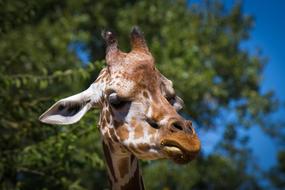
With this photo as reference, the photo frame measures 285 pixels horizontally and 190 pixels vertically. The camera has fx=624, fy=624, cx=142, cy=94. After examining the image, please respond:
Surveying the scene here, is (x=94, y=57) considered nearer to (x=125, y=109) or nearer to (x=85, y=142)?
(x=85, y=142)

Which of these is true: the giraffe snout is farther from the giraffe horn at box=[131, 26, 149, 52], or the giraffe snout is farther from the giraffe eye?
the giraffe horn at box=[131, 26, 149, 52]

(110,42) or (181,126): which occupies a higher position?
(110,42)

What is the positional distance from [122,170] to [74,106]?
1.73 feet

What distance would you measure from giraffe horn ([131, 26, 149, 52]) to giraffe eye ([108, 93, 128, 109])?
18.1 inches

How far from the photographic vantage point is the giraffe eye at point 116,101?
3818 mm

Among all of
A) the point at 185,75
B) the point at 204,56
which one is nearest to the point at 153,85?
the point at 185,75

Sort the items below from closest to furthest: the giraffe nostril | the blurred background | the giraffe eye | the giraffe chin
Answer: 1. the giraffe chin
2. the giraffe nostril
3. the giraffe eye
4. the blurred background

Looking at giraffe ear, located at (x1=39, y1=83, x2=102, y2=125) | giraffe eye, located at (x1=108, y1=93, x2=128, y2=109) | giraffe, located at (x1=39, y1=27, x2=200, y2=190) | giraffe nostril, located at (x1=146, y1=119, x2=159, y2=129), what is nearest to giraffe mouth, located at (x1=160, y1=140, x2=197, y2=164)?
giraffe, located at (x1=39, y1=27, x2=200, y2=190)

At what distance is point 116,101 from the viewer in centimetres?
383

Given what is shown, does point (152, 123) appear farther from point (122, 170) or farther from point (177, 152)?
point (122, 170)

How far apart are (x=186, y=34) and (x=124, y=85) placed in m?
12.5

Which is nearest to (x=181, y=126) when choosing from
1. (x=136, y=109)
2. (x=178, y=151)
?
(x=178, y=151)

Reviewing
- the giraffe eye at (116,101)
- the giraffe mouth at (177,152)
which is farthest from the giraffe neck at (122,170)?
the giraffe mouth at (177,152)

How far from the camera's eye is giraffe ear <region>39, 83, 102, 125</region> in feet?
13.4
